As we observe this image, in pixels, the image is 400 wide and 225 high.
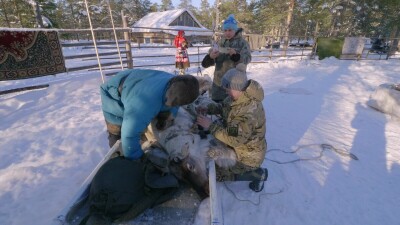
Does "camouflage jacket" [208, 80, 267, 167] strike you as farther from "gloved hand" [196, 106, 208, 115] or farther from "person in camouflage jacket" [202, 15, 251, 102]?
"person in camouflage jacket" [202, 15, 251, 102]

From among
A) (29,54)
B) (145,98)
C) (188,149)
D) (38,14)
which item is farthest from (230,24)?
(38,14)

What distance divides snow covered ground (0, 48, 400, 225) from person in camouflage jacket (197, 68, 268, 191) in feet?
0.73

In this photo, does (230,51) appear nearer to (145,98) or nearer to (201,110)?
(201,110)

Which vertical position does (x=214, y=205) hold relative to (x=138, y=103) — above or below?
below

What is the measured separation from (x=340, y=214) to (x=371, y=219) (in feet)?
0.84

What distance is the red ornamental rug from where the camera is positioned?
4555mm

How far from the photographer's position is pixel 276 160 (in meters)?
2.97

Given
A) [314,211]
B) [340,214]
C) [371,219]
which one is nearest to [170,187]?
[314,211]

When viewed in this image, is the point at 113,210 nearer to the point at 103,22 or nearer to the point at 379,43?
the point at 379,43

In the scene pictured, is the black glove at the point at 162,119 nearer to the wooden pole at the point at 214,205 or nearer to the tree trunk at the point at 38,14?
the wooden pole at the point at 214,205

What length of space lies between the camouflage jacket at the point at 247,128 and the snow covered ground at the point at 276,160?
0.43 meters

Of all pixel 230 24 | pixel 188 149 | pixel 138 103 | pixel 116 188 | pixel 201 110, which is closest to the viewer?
pixel 116 188

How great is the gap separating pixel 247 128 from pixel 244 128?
0.03 metres

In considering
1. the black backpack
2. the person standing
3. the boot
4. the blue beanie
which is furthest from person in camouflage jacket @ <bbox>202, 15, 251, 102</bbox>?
the person standing
